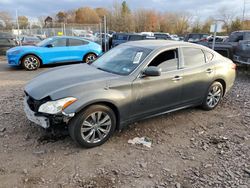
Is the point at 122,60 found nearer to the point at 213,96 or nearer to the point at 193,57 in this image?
the point at 193,57

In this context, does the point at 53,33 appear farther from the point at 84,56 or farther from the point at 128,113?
the point at 128,113

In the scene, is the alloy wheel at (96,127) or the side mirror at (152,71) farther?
the side mirror at (152,71)

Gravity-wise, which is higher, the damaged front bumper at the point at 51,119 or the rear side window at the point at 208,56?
the rear side window at the point at 208,56

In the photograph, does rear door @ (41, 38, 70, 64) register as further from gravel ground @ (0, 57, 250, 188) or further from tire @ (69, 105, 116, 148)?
tire @ (69, 105, 116, 148)

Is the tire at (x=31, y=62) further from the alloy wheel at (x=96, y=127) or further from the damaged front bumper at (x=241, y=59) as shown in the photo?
the damaged front bumper at (x=241, y=59)

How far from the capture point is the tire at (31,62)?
29.9 feet

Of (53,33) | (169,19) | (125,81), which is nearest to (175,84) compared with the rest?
(125,81)

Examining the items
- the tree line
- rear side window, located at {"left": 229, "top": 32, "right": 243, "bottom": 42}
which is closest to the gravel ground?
rear side window, located at {"left": 229, "top": 32, "right": 243, "bottom": 42}

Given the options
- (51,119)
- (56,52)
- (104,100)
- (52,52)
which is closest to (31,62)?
(52,52)

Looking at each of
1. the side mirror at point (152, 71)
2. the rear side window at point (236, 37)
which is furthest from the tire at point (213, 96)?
the rear side window at point (236, 37)

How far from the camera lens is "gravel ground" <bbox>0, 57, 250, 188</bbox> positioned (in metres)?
2.79

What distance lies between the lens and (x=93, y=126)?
3.34 meters

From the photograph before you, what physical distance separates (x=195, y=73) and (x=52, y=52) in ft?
22.5

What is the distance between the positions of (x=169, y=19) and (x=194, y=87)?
49.8 m
